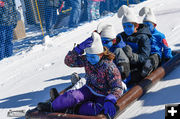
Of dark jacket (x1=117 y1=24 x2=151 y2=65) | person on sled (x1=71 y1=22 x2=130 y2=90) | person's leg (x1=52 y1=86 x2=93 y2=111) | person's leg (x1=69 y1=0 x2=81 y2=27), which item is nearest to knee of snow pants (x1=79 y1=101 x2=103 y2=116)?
person's leg (x1=52 y1=86 x2=93 y2=111)

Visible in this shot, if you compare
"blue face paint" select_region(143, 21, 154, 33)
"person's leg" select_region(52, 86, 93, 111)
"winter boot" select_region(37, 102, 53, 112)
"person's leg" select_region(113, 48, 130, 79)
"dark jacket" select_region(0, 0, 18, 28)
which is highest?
"dark jacket" select_region(0, 0, 18, 28)

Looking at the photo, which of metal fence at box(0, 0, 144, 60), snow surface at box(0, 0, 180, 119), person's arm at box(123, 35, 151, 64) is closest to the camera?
snow surface at box(0, 0, 180, 119)

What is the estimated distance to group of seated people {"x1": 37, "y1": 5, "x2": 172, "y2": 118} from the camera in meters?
2.57

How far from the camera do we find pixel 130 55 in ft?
10.5

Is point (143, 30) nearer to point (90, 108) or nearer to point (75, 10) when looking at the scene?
point (90, 108)

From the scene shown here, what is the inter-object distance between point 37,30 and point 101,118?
8.32 metres

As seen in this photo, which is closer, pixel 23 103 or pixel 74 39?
pixel 23 103

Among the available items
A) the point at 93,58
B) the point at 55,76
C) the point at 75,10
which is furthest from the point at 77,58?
the point at 75,10

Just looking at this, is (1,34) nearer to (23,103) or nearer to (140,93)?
(23,103)

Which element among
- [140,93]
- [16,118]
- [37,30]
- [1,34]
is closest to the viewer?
[140,93]

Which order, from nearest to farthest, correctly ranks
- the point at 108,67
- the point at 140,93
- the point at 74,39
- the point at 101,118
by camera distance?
the point at 101,118
the point at 108,67
the point at 140,93
the point at 74,39

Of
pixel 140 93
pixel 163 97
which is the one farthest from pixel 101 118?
pixel 163 97

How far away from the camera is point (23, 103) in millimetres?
3768

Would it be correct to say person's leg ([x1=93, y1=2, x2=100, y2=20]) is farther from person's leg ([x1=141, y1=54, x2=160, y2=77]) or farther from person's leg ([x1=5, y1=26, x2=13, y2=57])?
person's leg ([x1=141, y1=54, x2=160, y2=77])
